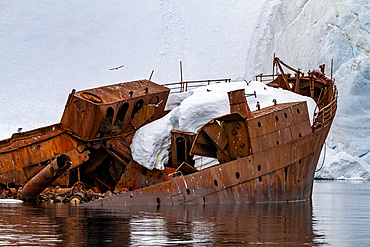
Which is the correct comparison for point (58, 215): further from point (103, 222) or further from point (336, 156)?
point (336, 156)

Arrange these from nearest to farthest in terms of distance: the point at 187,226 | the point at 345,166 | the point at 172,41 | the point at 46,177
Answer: the point at 187,226, the point at 46,177, the point at 345,166, the point at 172,41

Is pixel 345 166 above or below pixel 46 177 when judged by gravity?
above

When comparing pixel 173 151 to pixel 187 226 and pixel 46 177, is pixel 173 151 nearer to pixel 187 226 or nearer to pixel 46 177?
pixel 46 177

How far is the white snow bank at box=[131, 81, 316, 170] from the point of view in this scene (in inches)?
773

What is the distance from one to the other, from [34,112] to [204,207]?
103 ft

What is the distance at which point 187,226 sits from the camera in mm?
12227

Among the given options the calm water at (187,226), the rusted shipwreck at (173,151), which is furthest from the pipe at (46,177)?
the calm water at (187,226)

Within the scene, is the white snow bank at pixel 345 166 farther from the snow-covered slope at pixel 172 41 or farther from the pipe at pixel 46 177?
the pipe at pixel 46 177

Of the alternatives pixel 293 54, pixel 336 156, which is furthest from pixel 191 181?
pixel 293 54

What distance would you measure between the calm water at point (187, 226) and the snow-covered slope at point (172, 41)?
92.0 feet

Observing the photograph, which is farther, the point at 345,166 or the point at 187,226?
the point at 345,166

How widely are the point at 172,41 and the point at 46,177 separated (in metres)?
38.3

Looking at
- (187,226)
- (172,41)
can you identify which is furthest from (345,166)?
(187,226)

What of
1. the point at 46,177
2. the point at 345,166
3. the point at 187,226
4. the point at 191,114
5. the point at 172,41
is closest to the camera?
the point at 187,226
